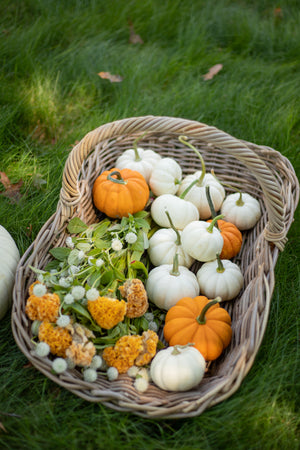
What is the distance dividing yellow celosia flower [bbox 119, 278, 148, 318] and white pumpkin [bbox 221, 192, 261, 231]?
71 centimetres

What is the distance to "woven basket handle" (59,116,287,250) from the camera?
1635mm

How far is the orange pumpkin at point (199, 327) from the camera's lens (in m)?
1.58

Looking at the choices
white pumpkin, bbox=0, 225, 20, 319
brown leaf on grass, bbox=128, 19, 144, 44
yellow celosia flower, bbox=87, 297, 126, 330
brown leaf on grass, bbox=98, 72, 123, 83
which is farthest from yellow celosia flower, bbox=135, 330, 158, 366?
brown leaf on grass, bbox=128, 19, 144, 44

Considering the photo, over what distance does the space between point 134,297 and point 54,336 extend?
12.3 inches

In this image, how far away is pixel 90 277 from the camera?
1.68m

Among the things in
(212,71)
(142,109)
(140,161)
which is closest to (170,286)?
(140,161)

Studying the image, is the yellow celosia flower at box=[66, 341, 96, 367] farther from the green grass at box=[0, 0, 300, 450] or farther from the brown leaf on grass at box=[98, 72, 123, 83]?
the brown leaf on grass at box=[98, 72, 123, 83]

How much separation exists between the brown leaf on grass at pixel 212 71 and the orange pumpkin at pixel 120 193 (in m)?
1.46

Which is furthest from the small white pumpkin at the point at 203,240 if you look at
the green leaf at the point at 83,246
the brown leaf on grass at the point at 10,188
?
the brown leaf on grass at the point at 10,188

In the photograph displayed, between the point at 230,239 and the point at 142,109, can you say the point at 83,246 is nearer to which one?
the point at 230,239

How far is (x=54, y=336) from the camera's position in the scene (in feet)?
4.57

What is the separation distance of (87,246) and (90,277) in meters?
0.17

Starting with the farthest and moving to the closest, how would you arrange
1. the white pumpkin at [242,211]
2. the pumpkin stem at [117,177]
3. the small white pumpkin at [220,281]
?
the white pumpkin at [242,211]
the pumpkin stem at [117,177]
the small white pumpkin at [220,281]

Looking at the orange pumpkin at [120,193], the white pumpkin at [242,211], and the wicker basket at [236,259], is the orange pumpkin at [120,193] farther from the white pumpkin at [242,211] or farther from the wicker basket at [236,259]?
the white pumpkin at [242,211]
